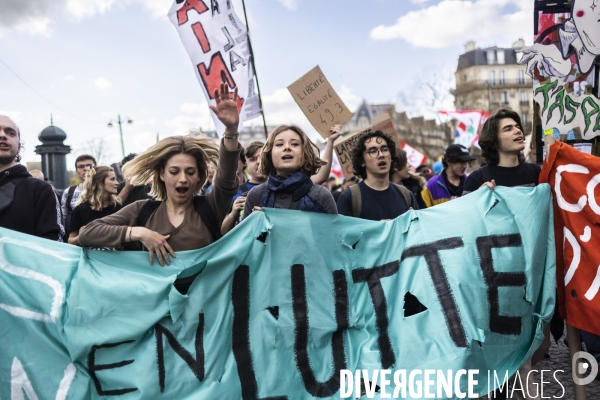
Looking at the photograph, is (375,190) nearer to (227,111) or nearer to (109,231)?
(227,111)

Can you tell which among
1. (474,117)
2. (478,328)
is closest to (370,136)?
(478,328)

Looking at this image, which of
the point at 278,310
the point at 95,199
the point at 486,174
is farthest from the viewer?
the point at 95,199

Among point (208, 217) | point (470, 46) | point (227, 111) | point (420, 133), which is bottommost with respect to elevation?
point (208, 217)

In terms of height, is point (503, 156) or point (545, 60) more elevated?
point (545, 60)

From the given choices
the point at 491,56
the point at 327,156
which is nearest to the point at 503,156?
the point at 327,156

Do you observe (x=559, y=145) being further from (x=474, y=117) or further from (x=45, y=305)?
(x=474, y=117)

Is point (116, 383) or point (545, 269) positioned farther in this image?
point (545, 269)

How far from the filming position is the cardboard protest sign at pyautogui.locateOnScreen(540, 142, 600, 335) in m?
3.20

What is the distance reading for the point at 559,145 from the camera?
11.3ft

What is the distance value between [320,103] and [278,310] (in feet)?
6.99

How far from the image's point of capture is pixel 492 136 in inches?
150

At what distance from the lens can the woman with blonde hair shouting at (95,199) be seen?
5277mm

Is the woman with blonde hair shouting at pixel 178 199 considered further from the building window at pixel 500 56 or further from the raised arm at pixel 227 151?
the building window at pixel 500 56

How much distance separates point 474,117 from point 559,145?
1003 centimetres
